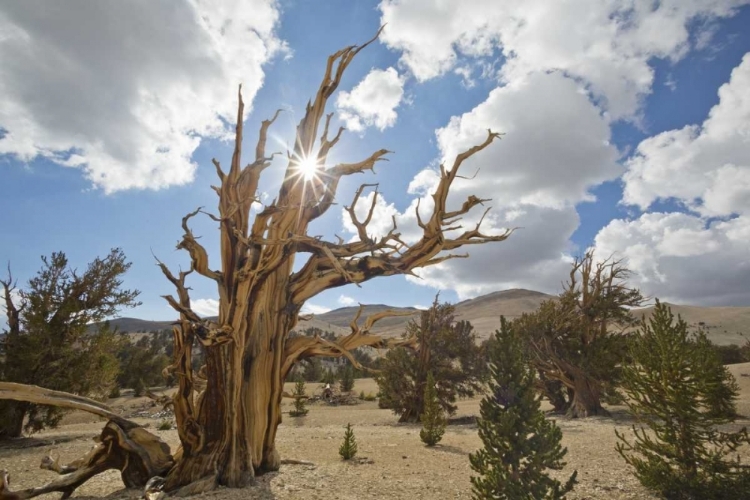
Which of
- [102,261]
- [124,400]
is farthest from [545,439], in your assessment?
[124,400]

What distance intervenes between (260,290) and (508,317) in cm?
9382

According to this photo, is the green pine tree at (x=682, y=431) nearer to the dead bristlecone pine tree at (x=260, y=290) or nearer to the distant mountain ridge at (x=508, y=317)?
the dead bristlecone pine tree at (x=260, y=290)

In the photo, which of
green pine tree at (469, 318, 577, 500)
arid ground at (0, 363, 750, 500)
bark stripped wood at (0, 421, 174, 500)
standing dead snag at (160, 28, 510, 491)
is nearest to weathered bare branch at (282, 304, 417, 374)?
standing dead snag at (160, 28, 510, 491)

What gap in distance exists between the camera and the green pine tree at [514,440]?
159 inches

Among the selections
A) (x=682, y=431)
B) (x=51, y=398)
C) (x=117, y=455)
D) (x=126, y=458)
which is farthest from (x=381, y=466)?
(x=51, y=398)

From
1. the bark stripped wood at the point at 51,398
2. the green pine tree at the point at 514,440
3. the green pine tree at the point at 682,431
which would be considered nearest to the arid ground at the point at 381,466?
the green pine tree at the point at 682,431

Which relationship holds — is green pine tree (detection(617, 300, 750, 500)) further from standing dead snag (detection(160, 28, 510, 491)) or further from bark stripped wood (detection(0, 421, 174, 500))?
bark stripped wood (detection(0, 421, 174, 500))

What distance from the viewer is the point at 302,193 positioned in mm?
6535

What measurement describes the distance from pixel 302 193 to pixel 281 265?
1.26 m

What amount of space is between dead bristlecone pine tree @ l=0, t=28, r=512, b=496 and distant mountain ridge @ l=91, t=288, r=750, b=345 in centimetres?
1028

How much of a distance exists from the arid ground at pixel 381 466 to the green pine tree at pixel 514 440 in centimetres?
151

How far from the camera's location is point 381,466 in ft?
23.1

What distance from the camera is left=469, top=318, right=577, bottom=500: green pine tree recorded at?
4027 mm

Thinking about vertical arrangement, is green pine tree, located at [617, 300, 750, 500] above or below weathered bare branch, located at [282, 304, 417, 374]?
below
